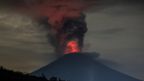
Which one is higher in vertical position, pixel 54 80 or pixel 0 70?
pixel 0 70

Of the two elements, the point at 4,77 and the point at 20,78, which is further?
the point at 20,78

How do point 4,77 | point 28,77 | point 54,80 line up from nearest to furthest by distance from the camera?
1. point 4,77
2. point 28,77
3. point 54,80

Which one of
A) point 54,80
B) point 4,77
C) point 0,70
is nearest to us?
point 4,77

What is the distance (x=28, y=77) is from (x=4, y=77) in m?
6.94

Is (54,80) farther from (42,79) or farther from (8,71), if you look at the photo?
(8,71)

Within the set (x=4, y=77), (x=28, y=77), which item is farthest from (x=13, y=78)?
(x=28, y=77)

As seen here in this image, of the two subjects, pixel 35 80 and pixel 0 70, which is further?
pixel 35 80

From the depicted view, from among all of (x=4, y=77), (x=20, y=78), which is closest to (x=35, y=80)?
(x=20, y=78)

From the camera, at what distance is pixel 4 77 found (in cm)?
3772

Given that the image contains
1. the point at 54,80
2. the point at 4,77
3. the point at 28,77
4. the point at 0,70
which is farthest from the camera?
the point at 54,80

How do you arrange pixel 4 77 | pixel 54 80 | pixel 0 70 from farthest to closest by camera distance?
pixel 54 80 → pixel 0 70 → pixel 4 77

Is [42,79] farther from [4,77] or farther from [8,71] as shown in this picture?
[4,77]

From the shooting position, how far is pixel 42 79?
46625 mm

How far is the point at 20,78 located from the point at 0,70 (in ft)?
7.45
